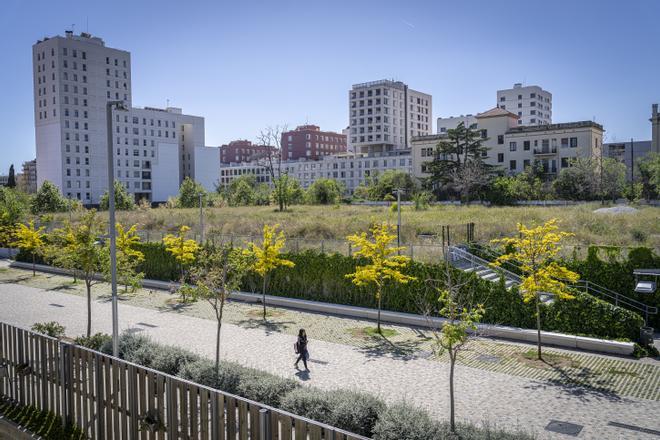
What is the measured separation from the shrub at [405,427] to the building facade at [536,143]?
70.6 meters

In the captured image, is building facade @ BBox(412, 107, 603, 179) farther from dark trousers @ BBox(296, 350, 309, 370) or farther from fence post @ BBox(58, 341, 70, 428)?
fence post @ BBox(58, 341, 70, 428)

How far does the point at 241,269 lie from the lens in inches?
686

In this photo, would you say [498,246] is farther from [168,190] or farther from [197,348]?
[168,190]

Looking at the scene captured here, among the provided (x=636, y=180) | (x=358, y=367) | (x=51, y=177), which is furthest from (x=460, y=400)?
(x=51, y=177)

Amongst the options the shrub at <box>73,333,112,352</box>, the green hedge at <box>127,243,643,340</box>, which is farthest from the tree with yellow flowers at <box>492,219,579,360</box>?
the shrub at <box>73,333,112,352</box>

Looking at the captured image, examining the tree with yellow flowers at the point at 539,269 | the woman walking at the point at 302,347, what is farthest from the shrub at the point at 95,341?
the tree with yellow flowers at the point at 539,269

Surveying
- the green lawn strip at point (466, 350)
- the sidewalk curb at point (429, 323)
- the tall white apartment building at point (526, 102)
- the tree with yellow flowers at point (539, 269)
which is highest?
the tall white apartment building at point (526, 102)

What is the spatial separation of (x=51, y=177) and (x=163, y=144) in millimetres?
23044

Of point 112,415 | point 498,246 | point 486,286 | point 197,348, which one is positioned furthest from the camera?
point 498,246

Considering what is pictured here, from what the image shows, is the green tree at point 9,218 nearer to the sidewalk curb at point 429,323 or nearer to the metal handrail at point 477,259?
the sidewalk curb at point 429,323

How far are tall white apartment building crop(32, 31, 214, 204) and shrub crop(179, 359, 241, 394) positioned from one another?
97188 mm

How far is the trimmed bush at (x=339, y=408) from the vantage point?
9.59 metres

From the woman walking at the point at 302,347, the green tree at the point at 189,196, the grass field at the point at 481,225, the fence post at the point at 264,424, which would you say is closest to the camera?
the fence post at the point at 264,424

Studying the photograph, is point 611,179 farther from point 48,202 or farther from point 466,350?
point 48,202
